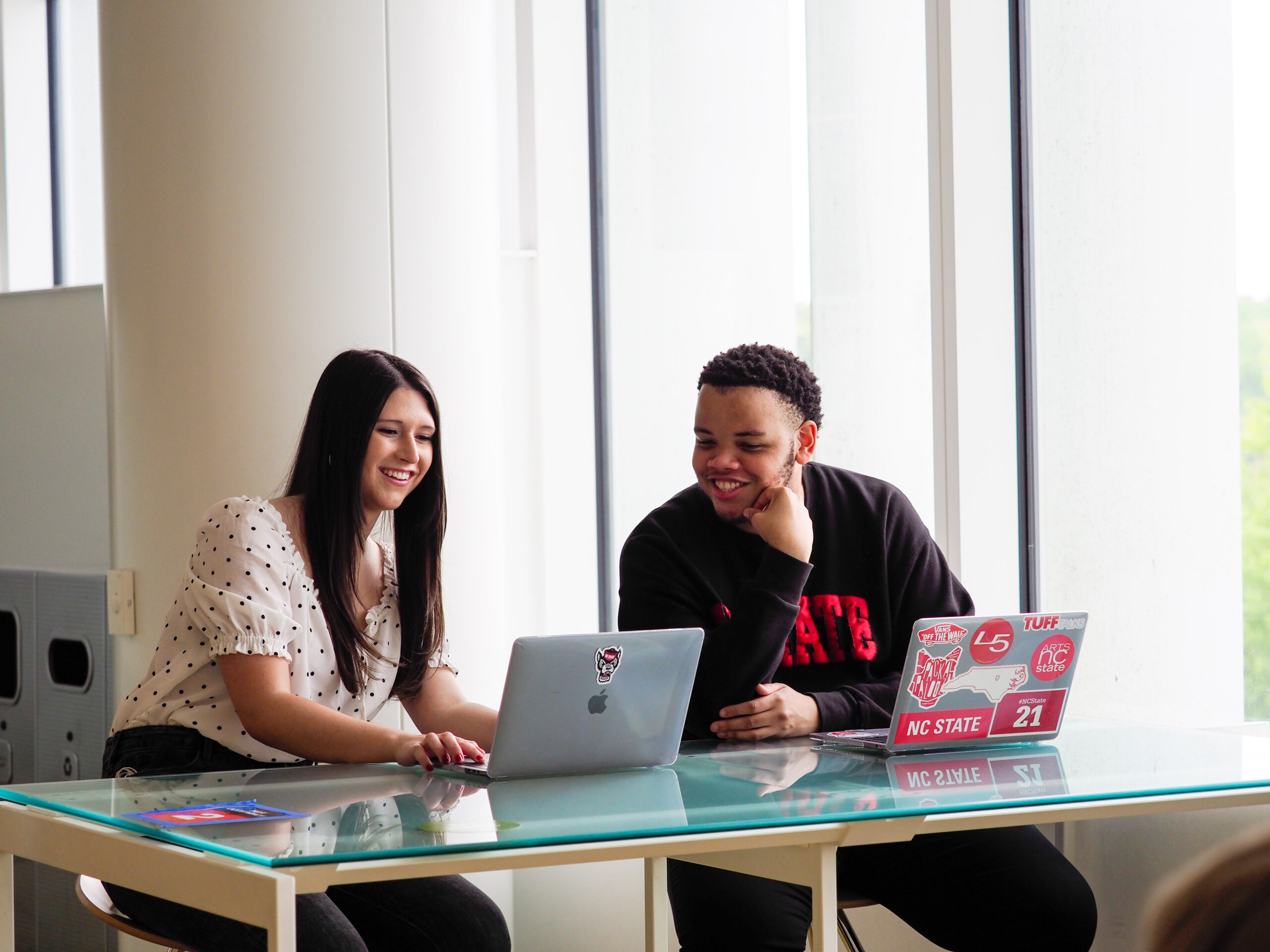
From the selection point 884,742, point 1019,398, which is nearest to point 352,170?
point 1019,398

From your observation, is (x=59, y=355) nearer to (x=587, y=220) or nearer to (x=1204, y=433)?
(x=587, y=220)

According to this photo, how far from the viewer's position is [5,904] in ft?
5.59

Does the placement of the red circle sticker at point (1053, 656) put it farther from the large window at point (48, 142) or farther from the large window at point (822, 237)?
the large window at point (48, 142)

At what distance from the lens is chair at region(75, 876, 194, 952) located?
1839 millimetres

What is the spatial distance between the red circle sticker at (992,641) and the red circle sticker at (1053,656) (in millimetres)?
52

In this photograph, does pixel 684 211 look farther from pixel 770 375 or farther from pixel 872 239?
pixel 770 375

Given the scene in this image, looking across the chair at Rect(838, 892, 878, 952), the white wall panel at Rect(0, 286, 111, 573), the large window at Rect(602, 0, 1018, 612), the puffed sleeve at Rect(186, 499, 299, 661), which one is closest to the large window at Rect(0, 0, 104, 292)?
the white wall panel at Rect(0, 286, 111, 573)

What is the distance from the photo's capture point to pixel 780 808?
61.6 inches

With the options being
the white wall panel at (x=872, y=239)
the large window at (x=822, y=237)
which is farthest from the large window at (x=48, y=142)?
the white wall panel at (x=872, y=239)

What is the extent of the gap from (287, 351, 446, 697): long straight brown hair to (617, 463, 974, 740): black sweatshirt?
→ 1.02ft

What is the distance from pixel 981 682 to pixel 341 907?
90cm

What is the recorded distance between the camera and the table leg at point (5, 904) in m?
1.70

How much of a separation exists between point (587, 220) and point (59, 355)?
1.40m

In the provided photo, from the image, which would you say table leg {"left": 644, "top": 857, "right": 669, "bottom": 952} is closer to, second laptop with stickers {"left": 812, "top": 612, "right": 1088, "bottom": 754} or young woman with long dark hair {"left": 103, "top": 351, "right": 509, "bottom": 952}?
young woman with long dark hair {"left": 103, "top": 351, "right": 509, "bottom": 952}
